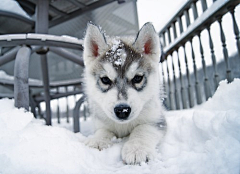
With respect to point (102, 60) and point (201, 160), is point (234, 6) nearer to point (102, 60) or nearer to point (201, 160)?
point (102, 60)

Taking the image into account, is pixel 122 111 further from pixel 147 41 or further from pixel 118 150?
pixel 147 41

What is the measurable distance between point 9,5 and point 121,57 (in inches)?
71.0

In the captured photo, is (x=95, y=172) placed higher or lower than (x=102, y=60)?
lower

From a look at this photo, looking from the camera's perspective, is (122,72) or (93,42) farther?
(93,42)

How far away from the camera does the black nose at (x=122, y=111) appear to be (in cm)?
131

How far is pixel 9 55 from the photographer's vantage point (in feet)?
6.79

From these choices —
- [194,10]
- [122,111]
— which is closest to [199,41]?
[194,10]

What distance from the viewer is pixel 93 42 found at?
6.15 ft

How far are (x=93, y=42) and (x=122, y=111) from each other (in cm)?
89

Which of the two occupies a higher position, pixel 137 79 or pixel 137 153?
Result: pixel 137 79

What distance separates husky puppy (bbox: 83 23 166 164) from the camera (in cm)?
135

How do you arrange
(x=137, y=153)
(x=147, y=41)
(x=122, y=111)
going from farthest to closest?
1. (x=147, y=41)
2. (x=122, y=111)
3. (x=137, y=153)

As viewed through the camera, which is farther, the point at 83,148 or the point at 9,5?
the point at 9,5

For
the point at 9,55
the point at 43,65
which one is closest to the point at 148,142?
the point at 9,55
